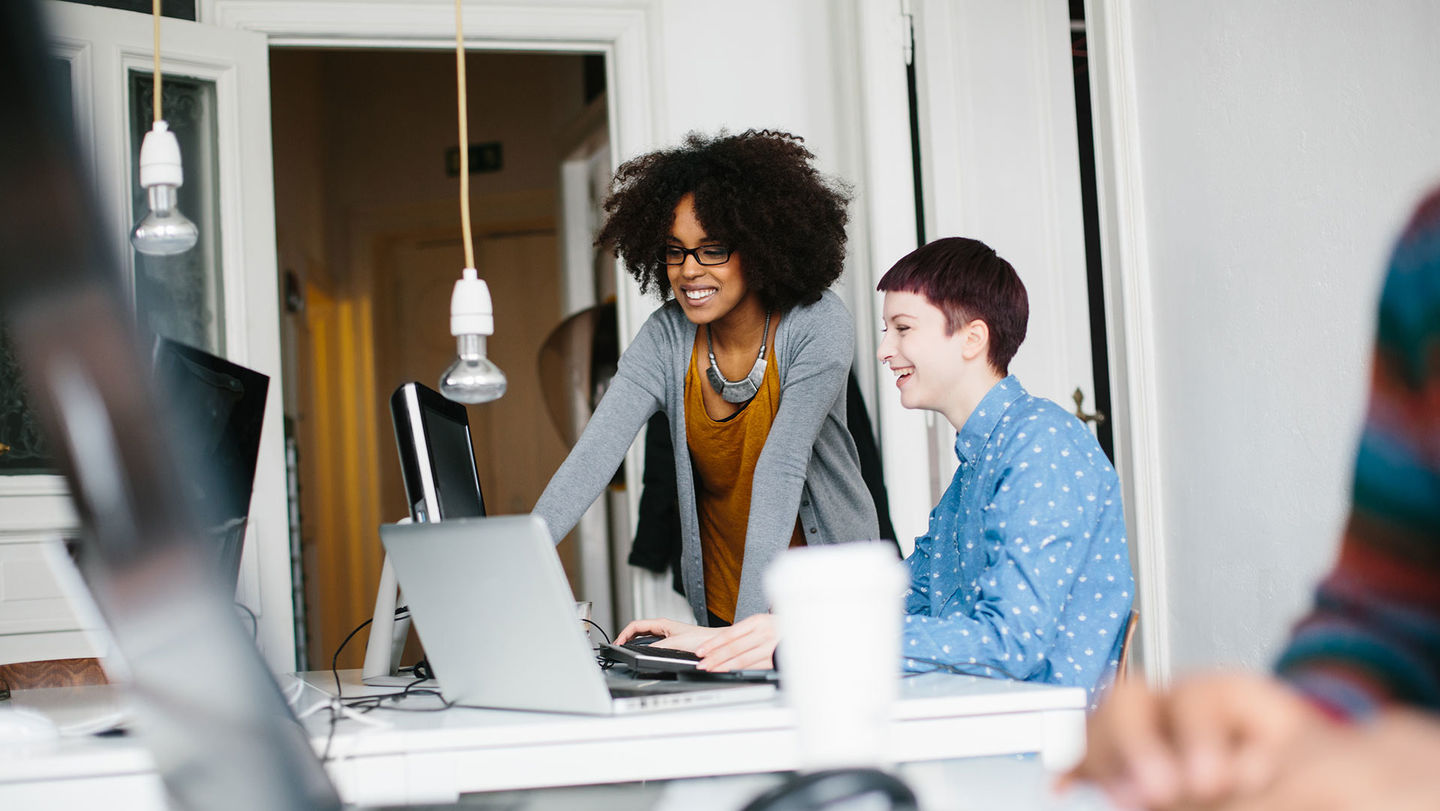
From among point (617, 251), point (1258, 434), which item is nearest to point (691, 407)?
point (617, 251)

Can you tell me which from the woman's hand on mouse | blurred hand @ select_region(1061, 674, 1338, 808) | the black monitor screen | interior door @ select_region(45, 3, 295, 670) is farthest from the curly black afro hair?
blurred hand @ select_region(1061, 674, 1338, 808)

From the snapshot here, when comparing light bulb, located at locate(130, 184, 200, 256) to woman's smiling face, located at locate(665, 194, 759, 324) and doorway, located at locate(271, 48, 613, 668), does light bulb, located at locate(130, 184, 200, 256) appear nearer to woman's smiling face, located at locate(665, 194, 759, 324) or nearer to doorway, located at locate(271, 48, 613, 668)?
woman's smiling face, located at locate(665, 194, 759, 324)

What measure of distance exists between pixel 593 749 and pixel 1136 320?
159 centimetres

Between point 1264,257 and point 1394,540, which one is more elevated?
point 1264,257

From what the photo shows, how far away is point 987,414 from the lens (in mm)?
1641

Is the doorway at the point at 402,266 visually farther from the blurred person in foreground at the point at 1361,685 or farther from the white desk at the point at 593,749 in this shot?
the blurred person in foreground at the point at 1361,685

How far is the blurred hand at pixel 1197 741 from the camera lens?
17.1 inches

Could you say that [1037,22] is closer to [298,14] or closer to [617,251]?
[617,251]

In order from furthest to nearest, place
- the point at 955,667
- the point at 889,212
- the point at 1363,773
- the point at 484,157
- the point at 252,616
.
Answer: the point at 484,157 → the point at 889,212 → the point at 252,616 → the point at 955,667 → the point at 1363,773

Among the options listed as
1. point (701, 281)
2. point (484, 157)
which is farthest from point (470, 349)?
point (484, 157)

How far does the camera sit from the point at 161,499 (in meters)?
0.52

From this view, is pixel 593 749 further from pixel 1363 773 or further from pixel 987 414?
pixel 987 414

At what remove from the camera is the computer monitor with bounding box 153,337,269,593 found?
1.35 m

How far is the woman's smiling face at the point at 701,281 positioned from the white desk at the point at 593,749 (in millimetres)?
1270
